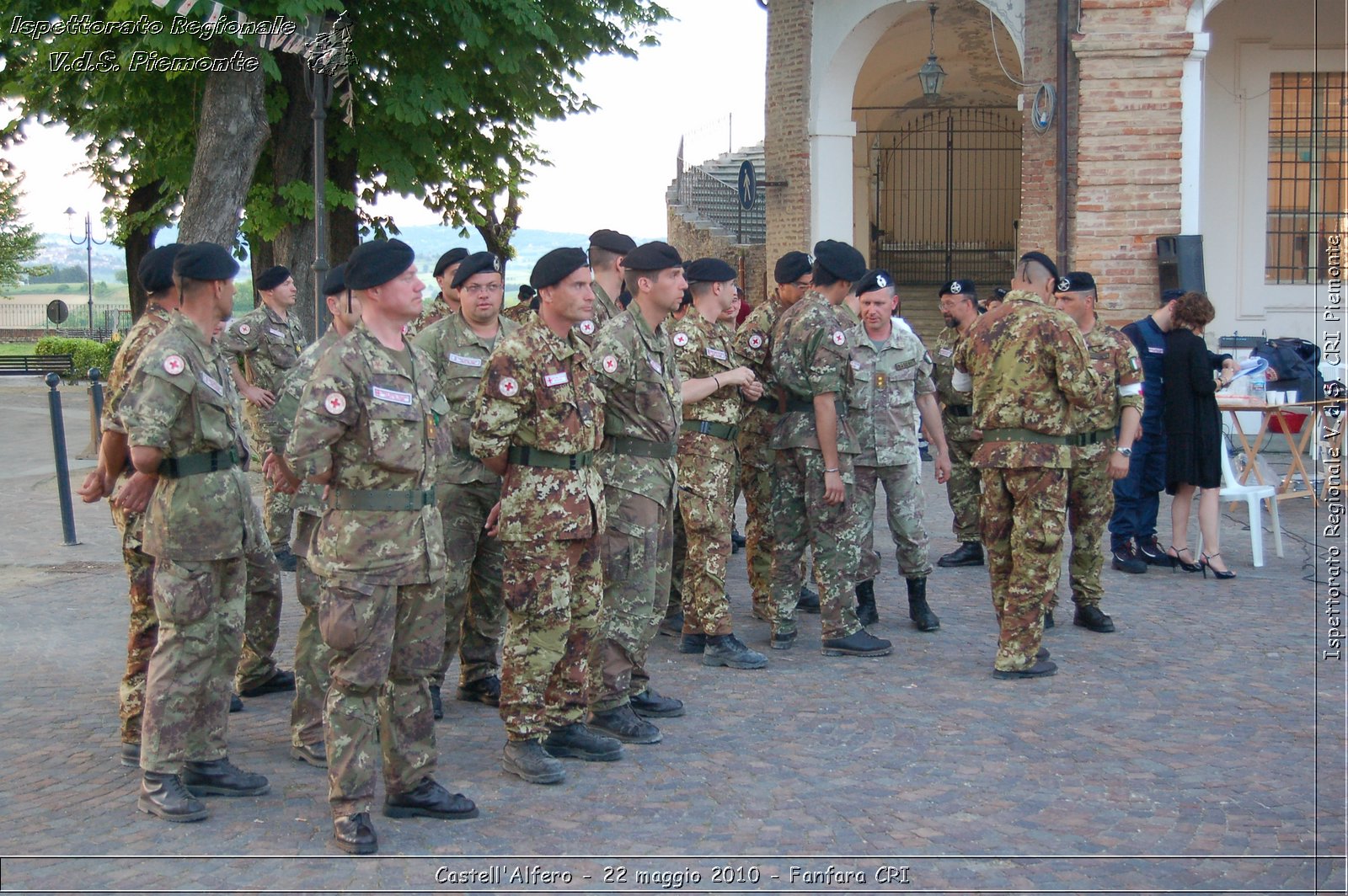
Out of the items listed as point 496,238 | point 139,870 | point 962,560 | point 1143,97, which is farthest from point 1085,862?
point 496,238

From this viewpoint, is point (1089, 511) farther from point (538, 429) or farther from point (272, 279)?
point (272, 279)

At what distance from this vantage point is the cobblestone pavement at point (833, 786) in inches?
178

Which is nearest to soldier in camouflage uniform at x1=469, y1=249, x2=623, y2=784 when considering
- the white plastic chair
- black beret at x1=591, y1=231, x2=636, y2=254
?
black beret at x1=591, y1=231, x2=636, y2=254

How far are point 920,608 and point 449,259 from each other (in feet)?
11.6

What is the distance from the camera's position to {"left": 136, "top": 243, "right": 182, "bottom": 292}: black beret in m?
5.56

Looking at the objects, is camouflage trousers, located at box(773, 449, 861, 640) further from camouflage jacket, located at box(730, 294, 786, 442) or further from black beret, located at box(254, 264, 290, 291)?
black beret, located at box(254, 264, 290, 291)

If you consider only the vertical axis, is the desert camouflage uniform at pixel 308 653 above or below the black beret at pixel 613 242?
below

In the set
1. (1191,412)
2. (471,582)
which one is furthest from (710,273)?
(1191,412)

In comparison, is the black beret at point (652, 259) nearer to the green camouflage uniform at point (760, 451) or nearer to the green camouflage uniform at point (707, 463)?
the green camouflage uniform at point (707, 463)

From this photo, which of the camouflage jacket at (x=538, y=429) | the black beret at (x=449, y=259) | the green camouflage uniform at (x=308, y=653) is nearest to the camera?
the camouflage jacket at (x=538, y=429)

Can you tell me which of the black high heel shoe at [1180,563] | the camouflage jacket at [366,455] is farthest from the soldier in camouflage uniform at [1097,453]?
the camouflage jacket at [366,455]

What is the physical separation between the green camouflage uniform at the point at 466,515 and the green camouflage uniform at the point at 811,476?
1616 millimetres

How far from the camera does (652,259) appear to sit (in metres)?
6.05

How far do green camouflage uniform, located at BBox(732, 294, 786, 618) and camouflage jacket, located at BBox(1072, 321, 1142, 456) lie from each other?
6.22 feet
